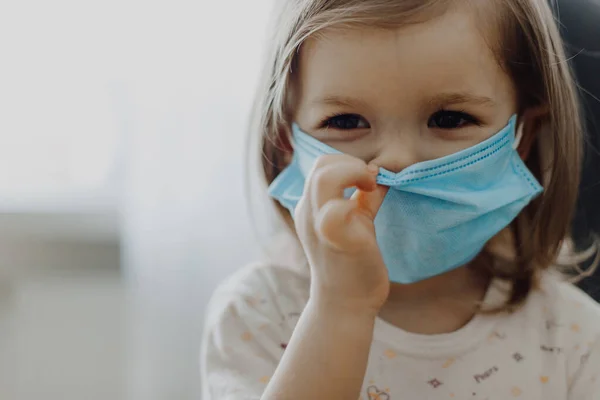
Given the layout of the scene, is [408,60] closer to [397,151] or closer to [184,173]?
[397,151]

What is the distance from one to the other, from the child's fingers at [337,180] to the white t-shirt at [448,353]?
0.77 feet

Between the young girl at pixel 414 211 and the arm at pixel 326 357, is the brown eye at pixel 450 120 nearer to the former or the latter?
Answer: the young girl at pixel 414 211

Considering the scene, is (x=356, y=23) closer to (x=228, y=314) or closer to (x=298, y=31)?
(x=298, y=31)

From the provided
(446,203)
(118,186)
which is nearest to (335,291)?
(446,203)

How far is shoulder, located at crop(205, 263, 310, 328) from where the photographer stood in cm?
87

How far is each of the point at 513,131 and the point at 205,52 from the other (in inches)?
23.4

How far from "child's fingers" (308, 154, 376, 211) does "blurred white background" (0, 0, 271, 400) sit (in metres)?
0.56

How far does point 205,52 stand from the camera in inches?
48.1

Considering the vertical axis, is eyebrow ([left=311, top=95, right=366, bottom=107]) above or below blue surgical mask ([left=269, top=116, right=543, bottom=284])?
above

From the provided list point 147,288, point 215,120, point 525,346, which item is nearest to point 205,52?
point 215,120

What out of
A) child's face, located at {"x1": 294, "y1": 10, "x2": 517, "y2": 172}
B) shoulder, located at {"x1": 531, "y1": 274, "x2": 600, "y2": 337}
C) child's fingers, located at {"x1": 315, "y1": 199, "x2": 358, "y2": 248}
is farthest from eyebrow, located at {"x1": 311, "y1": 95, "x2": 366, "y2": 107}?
shoulder, located at {"x1": 531, "y1": 274, "x2": 600, "y2": 337}

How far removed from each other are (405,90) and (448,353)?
0.31 m

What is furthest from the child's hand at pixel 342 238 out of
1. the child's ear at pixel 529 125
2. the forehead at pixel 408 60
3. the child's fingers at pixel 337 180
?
the child's ear at pixel 529 125

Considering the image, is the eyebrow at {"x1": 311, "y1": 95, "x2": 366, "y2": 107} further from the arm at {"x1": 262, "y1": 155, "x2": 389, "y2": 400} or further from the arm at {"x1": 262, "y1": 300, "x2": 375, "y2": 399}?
the arm at {"x1": 262, "y1": 300, "x2": 375, "y2": 399}
